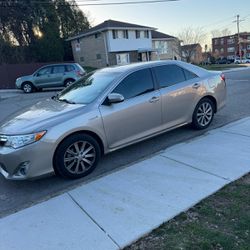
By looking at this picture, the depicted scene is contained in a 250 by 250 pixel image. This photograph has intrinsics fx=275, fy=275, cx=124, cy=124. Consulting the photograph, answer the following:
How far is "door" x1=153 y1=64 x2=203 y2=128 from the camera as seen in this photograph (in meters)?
5.04

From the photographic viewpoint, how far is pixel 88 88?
480 cm

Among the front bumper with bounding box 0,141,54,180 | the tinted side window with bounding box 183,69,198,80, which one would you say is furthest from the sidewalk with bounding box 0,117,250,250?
the tinted side window with bounding box 183,69,198,80

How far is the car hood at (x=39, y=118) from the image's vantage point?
3760 mm

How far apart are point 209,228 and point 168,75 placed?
10.4 ft

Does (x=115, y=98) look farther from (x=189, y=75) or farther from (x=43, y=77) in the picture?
(x=43, y=77)

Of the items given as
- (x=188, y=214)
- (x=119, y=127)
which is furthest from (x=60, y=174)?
(x=188, y=214)

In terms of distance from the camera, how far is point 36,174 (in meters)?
3.71

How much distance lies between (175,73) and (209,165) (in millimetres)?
2039

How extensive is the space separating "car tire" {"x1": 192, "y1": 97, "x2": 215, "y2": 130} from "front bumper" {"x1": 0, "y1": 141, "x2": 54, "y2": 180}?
315 centimetres

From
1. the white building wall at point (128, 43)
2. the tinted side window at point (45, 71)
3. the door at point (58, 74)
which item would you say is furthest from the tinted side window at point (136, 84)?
the white building wall at point (128, 43)

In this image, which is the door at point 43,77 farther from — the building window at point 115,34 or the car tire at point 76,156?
the building window at point 115,34

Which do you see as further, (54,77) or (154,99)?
(54,77)

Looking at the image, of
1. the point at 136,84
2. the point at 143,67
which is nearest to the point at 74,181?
the point at 136,84

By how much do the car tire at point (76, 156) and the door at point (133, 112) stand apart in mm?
331
